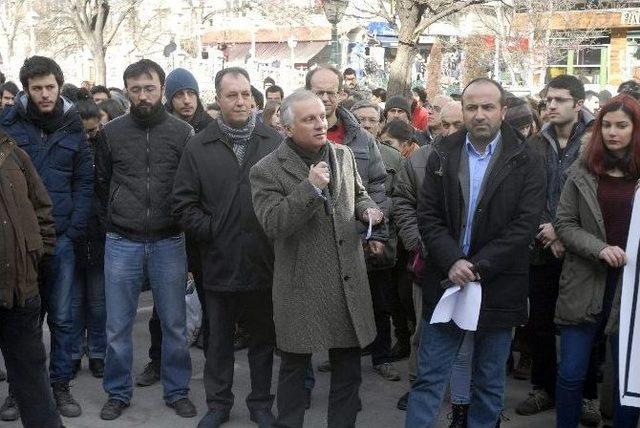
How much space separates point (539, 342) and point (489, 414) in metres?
1.17

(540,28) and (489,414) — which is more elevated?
(540,28)

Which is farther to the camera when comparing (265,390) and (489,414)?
(265,390)

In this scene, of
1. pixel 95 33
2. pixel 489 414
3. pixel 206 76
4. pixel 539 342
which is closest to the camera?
pixel 489 414

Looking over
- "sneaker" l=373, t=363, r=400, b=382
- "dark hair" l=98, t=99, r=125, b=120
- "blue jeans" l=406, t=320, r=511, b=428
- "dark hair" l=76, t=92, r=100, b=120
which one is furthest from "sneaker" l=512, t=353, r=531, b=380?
"dark hair" l=98, t=99, r=125, b=120

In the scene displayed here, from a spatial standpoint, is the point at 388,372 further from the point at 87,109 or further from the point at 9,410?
the point at 87,109

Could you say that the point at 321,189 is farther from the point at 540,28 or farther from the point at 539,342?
the point at 540,28

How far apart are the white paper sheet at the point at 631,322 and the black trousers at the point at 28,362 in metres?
3.07

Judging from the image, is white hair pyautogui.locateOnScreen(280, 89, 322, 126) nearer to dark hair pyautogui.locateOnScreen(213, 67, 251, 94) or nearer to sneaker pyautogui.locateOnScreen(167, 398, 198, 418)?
dark hair pyautogui.locateOnScreen(213, 67, 251, 94)

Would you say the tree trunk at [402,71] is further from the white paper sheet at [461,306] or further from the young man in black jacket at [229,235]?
the white paper sheet at [461,306]

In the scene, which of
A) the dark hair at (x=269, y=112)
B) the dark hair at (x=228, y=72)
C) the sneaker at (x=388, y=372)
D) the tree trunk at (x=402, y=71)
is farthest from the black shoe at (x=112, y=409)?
the tree trunk at (x=402, y=71)

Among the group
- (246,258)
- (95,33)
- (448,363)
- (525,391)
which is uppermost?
(95,33)

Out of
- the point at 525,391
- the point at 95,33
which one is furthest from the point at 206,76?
the point at 525,391

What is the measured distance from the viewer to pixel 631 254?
4523mm

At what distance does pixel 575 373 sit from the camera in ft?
15.7
